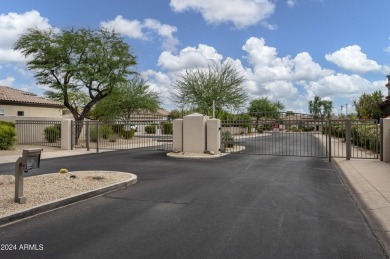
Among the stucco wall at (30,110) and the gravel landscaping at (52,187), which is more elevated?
the stucco wall at (30,110)

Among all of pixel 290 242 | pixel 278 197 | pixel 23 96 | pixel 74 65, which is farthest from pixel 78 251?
pixel 23 96

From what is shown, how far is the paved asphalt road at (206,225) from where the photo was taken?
15.8 ft

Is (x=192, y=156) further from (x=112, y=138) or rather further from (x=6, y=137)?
(x=112, y=138)

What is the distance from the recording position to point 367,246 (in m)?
5.03

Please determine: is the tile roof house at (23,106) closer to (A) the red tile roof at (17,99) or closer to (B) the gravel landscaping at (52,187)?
(A) the red tile roof at (17,99)

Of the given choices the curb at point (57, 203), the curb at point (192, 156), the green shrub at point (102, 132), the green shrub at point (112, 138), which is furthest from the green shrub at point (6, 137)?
the curb at point (57, 203)

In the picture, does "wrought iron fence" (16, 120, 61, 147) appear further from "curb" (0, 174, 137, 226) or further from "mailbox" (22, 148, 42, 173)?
"mailbox" (22, 148, 42, 173)

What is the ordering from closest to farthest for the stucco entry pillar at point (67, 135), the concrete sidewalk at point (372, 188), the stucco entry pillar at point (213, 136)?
the concrete sidewalk at point (372, 188) → the stucco entry pillar at point (213, 136) → the stucco entry pillar at point (67, 135)

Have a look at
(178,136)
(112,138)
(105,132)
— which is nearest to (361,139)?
(178,136)

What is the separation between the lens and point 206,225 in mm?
5938

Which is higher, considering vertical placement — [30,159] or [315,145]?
[30,159]

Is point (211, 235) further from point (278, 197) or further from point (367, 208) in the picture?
point (367, 208)

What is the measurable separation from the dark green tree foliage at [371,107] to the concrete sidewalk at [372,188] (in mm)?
28039

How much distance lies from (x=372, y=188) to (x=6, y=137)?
19.3 m
